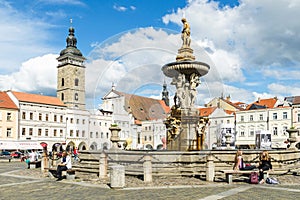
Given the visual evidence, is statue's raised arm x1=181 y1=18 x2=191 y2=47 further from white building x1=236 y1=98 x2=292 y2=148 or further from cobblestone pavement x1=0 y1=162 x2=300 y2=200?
white building x1=236 y1=98 x2=292 y2=148

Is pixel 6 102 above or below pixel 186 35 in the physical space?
below

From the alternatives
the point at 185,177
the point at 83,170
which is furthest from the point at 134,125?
the point at 185,177

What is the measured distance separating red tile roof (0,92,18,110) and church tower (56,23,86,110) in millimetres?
25540

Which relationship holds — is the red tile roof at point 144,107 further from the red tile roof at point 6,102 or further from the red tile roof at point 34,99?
the red tile roof at point 34,99

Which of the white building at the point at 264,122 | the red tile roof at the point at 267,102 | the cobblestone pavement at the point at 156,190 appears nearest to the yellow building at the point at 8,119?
the white building at the point at 264,122

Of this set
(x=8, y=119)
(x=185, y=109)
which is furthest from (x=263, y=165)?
(x=8, y=119)

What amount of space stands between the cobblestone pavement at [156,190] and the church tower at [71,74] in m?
71.0

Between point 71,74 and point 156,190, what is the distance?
7697 centimetres

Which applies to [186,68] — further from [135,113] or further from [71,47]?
[71,47]

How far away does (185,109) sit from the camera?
693 inches

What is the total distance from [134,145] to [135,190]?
13.3 metres

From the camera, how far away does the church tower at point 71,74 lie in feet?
273

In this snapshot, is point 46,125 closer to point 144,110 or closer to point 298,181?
point 144,110

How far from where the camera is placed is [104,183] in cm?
1230
